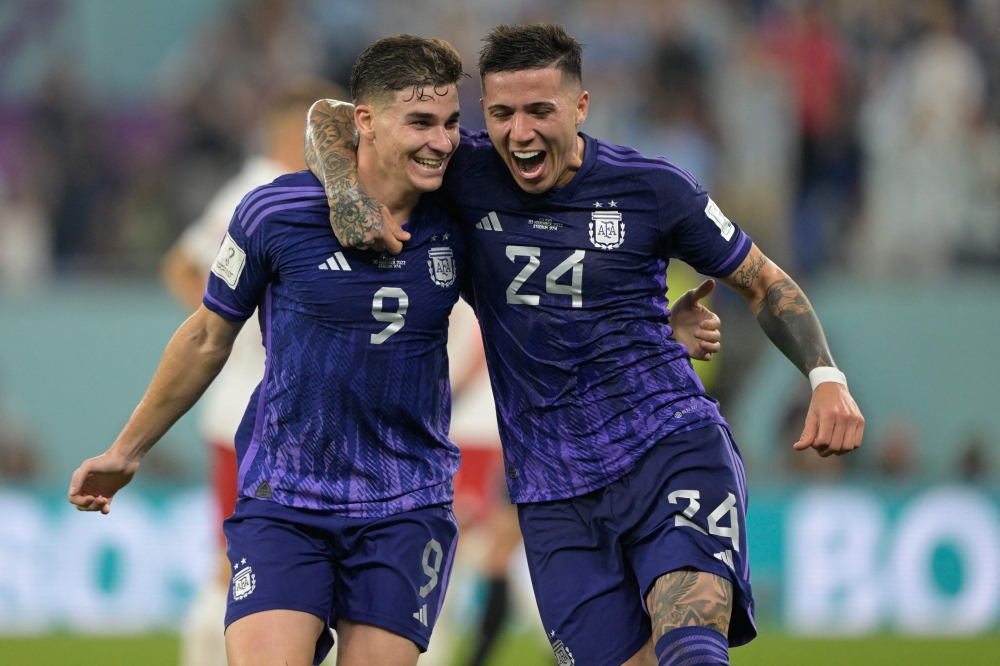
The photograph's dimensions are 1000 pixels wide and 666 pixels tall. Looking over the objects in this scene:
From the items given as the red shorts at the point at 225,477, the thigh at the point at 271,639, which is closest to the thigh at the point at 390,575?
the thigh at the point at 271,639

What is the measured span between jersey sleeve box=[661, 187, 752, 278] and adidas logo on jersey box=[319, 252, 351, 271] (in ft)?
3.25

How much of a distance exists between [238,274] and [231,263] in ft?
0.14

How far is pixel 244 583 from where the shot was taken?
397 centimetres

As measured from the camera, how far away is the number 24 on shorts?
156 inches

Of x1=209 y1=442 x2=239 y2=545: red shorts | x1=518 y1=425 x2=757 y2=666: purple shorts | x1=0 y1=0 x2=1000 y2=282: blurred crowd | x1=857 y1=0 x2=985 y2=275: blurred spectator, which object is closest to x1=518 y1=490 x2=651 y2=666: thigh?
x1=518 y1=425 x2=757 y2=666: purple shorts

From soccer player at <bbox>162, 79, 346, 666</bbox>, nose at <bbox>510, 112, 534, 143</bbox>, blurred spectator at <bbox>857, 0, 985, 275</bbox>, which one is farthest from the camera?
blurred spectator at <bbox>857, 0, 985, 275</bbox>

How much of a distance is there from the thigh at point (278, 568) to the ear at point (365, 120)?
3.93 ft

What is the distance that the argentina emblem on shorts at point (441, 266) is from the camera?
13.7 feet

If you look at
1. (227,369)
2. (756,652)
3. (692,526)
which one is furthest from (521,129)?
(756,652)

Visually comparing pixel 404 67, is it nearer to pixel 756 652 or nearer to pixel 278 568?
pixel 278 568

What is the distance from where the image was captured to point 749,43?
39.2 feet

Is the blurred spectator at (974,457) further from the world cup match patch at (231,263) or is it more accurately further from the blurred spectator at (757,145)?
the world cup match patch at (231,263)

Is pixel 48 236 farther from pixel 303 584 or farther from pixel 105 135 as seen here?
pixel 303 584

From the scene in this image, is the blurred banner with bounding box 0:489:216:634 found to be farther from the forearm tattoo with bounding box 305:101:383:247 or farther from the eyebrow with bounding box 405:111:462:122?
the eyebrow with bounding box 405:111:462:122
